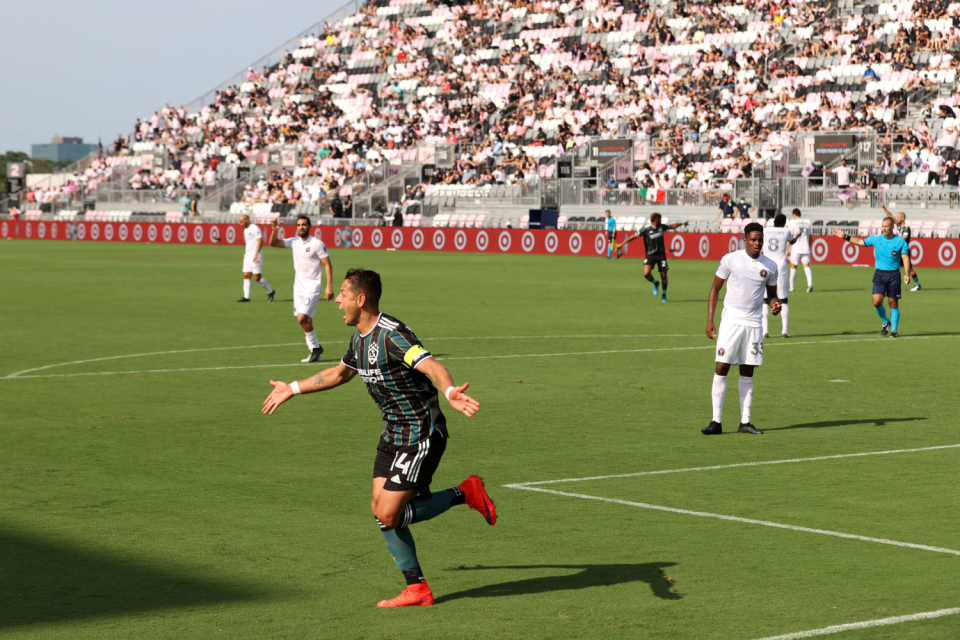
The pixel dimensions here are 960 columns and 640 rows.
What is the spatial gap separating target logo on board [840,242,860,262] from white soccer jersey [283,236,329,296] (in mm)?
27088

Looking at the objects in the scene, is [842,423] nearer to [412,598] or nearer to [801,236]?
[412,598]

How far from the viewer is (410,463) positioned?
23.1 ft

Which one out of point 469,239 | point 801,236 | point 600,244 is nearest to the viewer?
point 801,236

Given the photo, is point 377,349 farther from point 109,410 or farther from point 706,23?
point 706,23

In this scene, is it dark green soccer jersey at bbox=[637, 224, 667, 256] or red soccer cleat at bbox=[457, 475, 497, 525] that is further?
dark green soccer jersey at bbox=[637, 224, 667, 256]

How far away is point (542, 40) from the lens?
2625 inches

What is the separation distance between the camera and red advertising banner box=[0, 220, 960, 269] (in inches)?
1678

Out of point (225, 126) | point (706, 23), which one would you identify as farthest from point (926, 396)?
point (225, 126)

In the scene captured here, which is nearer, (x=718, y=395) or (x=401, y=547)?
(x=401, y=547)

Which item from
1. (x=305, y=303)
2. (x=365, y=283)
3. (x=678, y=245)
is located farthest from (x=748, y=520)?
(x=678, y=245)

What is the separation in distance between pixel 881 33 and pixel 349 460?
156ft

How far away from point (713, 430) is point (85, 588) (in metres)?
7.08

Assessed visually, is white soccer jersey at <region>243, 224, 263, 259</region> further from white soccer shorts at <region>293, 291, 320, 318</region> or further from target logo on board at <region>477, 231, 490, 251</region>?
target logo on board at <region>477, 231, 490, 251</region>

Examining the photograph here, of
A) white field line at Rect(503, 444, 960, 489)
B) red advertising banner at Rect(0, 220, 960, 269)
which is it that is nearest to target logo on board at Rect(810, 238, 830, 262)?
red advertising banner at Rect(0, 220, 960, 269)
